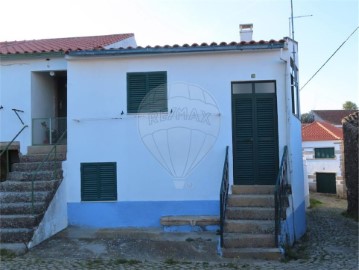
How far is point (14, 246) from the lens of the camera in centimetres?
839

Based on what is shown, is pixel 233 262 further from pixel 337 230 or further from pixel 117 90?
pixel 337 230

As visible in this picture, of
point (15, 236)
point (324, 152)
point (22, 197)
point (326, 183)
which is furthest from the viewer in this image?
point (324, 152)

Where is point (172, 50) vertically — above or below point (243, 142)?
above

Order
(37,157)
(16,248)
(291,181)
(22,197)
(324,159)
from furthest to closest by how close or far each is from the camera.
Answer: (324,159), (37,157), (291,181), (22,197), (16,248)

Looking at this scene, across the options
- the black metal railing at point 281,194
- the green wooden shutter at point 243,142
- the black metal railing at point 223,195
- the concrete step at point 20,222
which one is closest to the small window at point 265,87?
the green wooden shutter at point 243,142

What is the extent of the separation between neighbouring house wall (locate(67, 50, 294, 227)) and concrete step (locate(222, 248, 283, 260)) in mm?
2016

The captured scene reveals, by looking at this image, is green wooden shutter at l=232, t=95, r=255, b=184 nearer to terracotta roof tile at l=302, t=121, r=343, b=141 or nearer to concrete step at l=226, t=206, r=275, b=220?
concrete step at l=226, t=206, r=275, b=220

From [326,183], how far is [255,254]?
83.1ft

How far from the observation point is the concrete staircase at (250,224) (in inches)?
320

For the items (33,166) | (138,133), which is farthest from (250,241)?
(33,166)

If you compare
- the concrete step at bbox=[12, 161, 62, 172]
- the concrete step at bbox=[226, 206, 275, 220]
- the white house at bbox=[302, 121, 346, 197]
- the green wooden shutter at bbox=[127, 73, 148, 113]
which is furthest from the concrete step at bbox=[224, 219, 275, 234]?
the white house at bbox=[302, 121, 346, 197]

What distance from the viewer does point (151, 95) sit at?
10500mm

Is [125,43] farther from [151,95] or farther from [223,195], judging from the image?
[223,195]

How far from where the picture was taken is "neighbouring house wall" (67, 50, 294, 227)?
1019 centimetres
